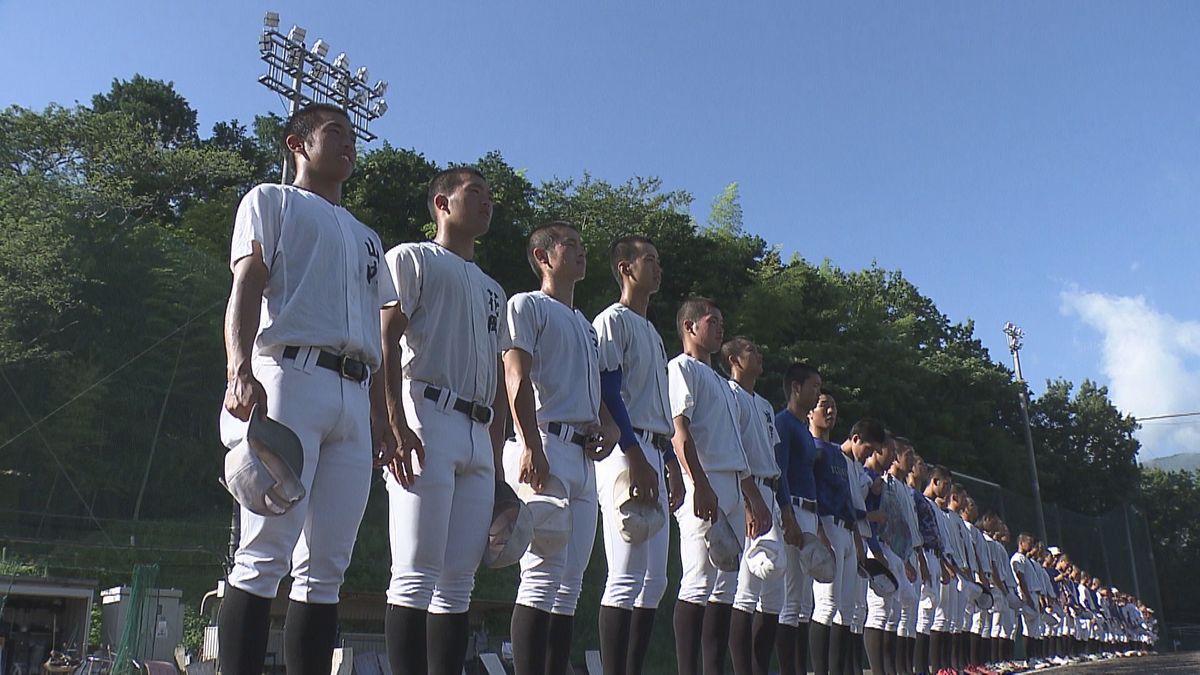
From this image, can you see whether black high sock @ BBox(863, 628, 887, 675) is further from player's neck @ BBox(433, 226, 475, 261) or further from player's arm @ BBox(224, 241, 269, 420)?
player's arm @ BBox(224, 241, 269, 420)

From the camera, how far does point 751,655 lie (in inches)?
220

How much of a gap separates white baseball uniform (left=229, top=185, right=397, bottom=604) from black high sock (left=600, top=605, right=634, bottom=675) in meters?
1.72

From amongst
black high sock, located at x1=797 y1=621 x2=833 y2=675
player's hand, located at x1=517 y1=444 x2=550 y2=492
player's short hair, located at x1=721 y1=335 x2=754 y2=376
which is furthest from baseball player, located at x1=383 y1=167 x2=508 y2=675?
black high sock, located at x1=797 y1=621 x2=833 y2=675

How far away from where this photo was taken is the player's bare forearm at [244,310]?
9.27 feet

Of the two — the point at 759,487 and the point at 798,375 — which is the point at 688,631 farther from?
the point at 798,375

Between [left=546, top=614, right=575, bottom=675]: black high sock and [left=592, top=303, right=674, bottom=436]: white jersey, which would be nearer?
[left=546, top=614, right=575, bottom=675]: black high sock

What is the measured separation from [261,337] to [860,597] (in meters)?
5.00

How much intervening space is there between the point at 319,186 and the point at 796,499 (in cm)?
375

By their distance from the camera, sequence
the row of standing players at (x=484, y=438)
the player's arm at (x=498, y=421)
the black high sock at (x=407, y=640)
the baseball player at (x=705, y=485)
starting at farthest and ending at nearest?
the baseball player at (x=705, y=485) < the player's arm at (x=498, y=421) < the black high sock at (x=407, y=640) < the row of standing players at (x=484, y=438)

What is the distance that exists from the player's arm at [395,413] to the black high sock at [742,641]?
8.88ft

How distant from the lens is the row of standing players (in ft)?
9.56

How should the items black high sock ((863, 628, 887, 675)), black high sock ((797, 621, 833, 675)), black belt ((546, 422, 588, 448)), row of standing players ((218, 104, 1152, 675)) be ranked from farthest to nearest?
black high sock ((863, 628, 887, 675)) → black high sock ((797, 621, 833, 675)) → black belt ((546, 422, 588, 448)) → row of standing players ((218, 104, 1152, 675))

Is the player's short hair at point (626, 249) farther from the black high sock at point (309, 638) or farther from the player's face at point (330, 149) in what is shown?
the black high sock at point (309, 638)

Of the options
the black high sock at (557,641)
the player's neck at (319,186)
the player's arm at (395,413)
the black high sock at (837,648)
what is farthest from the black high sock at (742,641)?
the player's neck at (319,186)
